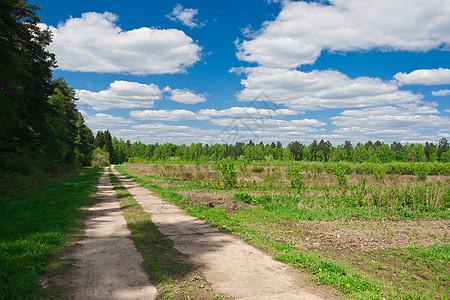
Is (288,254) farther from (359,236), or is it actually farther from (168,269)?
(359,236)

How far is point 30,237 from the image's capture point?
638 cm

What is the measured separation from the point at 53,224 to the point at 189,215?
455 centimetres

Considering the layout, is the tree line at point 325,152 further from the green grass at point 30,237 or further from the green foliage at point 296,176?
the green grass at point 30,237

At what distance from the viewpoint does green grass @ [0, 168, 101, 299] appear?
4105 millimetres

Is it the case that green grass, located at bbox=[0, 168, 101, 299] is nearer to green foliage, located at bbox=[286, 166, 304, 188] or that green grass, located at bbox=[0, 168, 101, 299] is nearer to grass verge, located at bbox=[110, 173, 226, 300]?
grass verge, located at bbox=[110, 173, 226, 300]

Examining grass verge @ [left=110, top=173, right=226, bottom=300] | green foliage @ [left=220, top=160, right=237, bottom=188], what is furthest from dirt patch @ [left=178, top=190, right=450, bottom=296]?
green foliage @ [left=220, top=160, right=237, bottom=188]

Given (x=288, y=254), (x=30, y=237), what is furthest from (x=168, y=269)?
(x=30, y=237)

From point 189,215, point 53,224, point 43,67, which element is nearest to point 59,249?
point 53,224

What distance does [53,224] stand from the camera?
793cm

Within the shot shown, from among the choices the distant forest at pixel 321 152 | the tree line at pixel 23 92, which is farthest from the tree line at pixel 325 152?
the tree line at pixel 23 92

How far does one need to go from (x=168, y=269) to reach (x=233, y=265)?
1.28 meters

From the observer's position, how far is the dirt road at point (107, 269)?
13.4 feet

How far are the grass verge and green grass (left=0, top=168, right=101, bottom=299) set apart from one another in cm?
169

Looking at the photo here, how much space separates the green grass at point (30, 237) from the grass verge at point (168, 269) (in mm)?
1693
